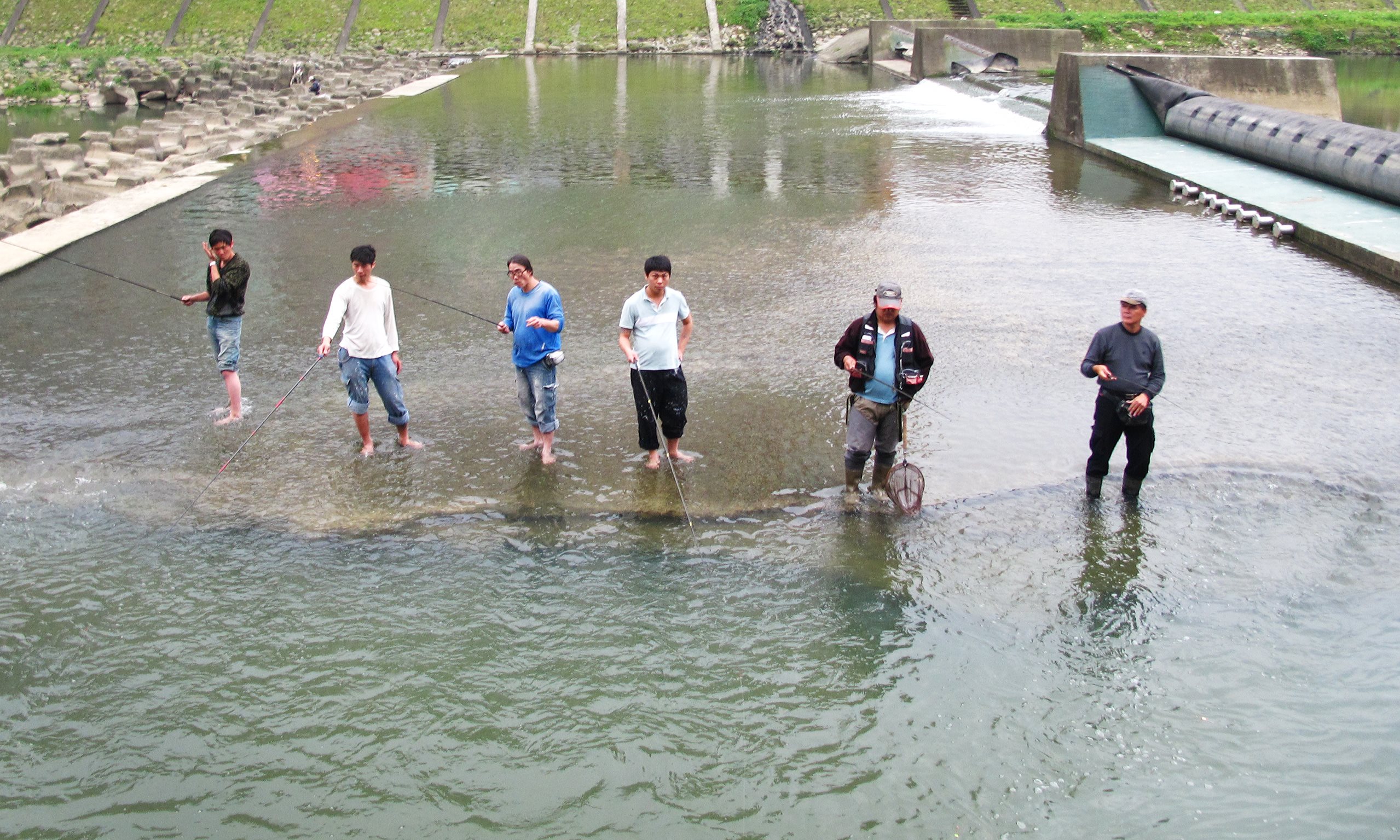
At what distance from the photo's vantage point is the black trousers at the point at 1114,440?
684 cm

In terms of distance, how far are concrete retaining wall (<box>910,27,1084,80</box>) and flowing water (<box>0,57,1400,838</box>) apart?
24.3 metres

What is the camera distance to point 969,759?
16.2ft

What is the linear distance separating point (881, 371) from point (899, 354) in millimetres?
163

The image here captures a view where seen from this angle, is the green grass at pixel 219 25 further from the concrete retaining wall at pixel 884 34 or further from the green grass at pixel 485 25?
the concrete retaining wall at pixel 884 34

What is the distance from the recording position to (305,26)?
51750mm

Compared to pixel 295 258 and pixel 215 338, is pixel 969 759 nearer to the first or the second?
pixel 215 338

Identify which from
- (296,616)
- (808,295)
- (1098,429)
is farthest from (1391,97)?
(296,616)

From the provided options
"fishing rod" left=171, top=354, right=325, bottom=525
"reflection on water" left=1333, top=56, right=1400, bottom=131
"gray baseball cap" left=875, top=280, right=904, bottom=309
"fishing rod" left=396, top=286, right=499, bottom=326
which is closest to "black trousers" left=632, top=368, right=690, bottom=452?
"gray baseball cap" left=875, top=280, right=904, bottom=309

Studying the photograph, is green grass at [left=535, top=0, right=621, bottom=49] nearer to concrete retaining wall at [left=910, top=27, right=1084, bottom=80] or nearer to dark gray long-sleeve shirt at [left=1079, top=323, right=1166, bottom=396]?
concrete retaining wall at [left=910, top=27, right=1084, bottom=80]

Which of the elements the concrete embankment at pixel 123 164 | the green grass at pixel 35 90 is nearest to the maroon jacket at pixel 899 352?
the concrete embankment at pixel 123 164

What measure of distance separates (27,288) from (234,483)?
669 centimetres

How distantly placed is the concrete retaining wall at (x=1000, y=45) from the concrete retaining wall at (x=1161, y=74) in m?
14.4

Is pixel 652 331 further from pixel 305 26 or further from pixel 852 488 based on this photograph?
pixel 305 26

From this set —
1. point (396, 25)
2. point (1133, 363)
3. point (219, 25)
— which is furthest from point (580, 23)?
point (1133, 363)
